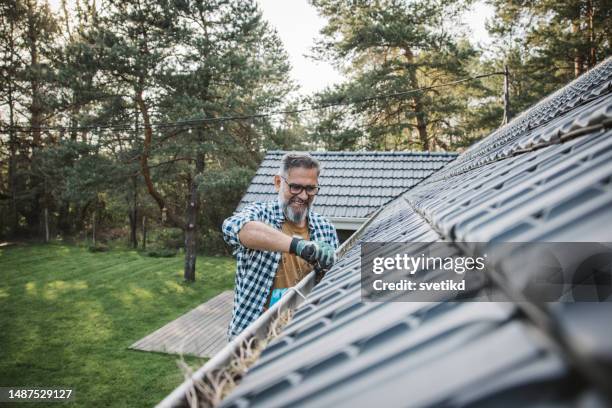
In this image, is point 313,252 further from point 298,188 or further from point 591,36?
point 591,36

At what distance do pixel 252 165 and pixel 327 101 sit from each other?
499 cm

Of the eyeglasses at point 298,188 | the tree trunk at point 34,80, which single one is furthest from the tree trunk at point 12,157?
the eyeglasses at point 298,188

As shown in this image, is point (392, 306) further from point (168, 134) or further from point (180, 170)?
point (180, 170)

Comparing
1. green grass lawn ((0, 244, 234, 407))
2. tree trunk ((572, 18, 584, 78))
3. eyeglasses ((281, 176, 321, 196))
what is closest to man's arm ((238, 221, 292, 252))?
eyeglasses ((281, 176, 321, 196))

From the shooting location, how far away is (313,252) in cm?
258

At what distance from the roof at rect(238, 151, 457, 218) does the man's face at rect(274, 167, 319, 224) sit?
4.48 meters

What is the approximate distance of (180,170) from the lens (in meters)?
16.5

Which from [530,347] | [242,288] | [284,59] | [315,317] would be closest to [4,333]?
[242,288]

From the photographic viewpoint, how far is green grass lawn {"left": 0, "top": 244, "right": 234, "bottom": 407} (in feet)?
22.3

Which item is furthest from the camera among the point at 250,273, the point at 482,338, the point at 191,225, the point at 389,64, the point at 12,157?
the point at 12,157

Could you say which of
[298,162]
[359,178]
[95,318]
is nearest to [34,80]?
[95,318]

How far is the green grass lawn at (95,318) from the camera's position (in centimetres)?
679

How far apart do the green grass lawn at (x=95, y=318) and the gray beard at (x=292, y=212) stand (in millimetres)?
4683

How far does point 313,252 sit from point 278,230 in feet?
1.52
